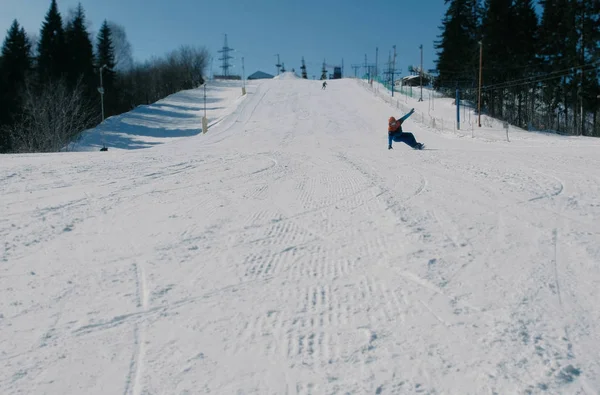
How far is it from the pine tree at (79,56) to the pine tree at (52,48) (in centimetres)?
91

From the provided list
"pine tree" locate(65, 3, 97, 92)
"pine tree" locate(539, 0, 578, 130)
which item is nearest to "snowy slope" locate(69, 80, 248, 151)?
"pine tree" locate(65, 3, 97, 92)

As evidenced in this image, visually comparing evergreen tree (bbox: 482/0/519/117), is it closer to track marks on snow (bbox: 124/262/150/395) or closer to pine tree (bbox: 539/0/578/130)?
pine tree (bbox: 539/0/578/130)

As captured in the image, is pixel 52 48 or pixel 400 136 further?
pixel 52 48

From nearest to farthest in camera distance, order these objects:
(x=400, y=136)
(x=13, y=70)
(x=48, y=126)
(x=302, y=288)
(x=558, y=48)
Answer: (x=302, y=288), (x=400, y=136), (x=48, y=126), (x=558, y=48), (x=13, y=70)

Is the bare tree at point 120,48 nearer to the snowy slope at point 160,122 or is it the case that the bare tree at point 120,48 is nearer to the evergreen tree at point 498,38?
the snowy slope at point 160,122

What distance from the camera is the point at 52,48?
49.6 m

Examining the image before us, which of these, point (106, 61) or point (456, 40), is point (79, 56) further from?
point (456, 40)

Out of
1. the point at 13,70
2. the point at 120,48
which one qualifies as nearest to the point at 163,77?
the point at 120,48

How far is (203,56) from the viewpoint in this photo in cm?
10050

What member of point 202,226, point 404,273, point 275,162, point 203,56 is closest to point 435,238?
point 404,273

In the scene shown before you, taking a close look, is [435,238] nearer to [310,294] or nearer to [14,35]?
[310,294]

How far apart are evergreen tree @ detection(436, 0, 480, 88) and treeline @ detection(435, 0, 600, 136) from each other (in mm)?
107

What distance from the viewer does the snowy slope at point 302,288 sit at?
2953 millimetres

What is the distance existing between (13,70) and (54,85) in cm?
517
